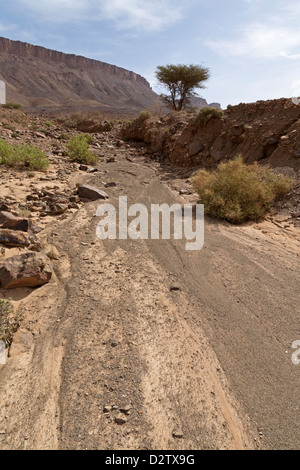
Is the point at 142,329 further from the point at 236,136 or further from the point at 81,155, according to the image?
the point at 236,136

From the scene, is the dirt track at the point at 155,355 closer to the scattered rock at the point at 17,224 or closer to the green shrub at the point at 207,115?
the scattered rock at the point at 17,224

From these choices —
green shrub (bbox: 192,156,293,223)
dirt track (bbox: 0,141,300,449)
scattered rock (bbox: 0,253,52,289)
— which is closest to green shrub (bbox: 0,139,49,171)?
dirt track (bbox: 0,141,300,449)

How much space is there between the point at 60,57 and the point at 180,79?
74329mm

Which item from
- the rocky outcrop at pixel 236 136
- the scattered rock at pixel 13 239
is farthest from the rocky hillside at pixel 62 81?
the scattered rock at pixel 13 239

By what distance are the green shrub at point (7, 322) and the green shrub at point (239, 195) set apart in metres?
4.75

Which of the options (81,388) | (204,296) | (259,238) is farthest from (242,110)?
(81,388)

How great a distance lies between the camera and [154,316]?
3.03m

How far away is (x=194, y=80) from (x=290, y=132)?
544 inches

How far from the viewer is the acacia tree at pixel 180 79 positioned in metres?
19.3

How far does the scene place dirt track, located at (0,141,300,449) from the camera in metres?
1.92

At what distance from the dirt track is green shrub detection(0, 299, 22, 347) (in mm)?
86

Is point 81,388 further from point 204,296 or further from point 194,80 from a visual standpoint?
point 194,80

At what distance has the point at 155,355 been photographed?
2.53 metres

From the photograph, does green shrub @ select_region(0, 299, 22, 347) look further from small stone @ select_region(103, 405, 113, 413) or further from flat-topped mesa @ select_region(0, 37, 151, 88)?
flat-topped mesa @ select_region(0, 37, 151, 88)
